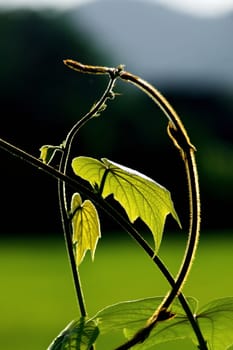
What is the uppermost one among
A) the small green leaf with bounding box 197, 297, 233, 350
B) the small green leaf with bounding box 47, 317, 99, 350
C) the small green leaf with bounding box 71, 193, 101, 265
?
the small green leaf with bounding box 71, 193, 101, 265

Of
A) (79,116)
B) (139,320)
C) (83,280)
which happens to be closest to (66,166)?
(139,320)

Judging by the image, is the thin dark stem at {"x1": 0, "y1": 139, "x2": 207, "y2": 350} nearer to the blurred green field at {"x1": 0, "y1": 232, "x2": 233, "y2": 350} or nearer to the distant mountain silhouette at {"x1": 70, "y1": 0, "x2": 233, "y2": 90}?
the blurred green field at {"x1": 0, "y1": 232, "x2": 233, "y2": 350}

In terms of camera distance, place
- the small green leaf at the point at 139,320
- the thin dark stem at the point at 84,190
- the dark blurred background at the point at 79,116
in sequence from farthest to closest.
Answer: the dark blurred background at the point at 79,116, the small green leaf at the point at 139,320, the thin dark stem at the point at 84,190

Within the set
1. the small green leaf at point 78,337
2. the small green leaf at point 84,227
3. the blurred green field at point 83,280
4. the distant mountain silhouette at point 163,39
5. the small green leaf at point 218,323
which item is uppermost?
the distant mountain silhouette at point 163,39

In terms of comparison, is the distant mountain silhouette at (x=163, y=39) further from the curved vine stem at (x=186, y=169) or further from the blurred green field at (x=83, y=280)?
the curved vine stem at (x=186, y=169)

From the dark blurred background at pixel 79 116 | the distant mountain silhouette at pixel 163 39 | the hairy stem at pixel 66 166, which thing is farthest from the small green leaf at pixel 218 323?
the distant mountain silhouette at pixel 163 39

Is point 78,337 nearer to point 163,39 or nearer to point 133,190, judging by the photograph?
point 133,190

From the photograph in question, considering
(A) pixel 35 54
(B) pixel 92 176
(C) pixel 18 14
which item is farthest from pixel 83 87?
(B) pixel 92 176

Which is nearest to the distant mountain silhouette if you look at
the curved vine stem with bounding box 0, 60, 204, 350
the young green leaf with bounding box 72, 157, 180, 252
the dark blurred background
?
the dark blurred background
